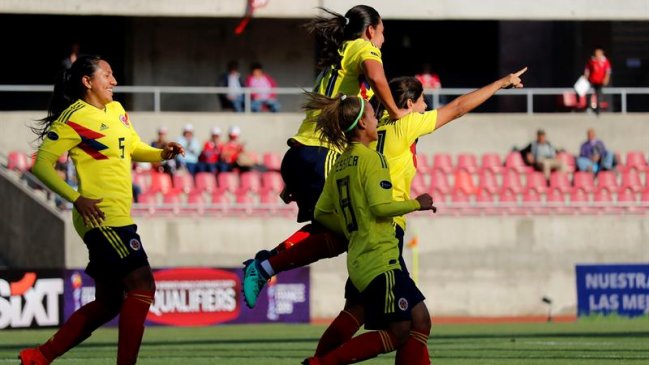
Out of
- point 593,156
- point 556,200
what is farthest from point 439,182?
point 593,156

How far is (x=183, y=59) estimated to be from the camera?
1209 inches

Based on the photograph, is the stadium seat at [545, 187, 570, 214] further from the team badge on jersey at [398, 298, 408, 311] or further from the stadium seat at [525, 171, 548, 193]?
the team badge on jersey at [398, 298, 408, 311]

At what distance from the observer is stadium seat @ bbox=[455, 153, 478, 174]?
27.4 m

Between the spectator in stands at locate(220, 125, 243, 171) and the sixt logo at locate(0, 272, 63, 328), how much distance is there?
5.33 m

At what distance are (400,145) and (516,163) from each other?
60.7ft

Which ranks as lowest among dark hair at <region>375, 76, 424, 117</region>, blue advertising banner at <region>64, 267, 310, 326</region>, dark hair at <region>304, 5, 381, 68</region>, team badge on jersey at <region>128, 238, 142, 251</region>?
blue advertising banner at <region>64, 267, 310, 326</region>

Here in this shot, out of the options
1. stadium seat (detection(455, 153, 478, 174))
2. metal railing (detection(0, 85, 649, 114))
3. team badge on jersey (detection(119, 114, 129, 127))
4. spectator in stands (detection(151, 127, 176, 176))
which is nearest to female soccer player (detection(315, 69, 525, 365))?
team badge on jersey (detection(119, 114, 129, 127))

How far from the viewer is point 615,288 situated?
2339 cm

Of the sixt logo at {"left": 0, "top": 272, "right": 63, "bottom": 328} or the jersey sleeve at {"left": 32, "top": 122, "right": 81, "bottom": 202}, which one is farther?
the sixt logo at {"left": 0, "top": 272, "right": 63, "bottom": 328}

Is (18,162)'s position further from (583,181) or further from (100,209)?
(100,209)

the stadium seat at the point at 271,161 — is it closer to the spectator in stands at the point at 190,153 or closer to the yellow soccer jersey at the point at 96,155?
the spectator in stands at the point at 190,153

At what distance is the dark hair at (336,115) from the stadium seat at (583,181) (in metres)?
18.4

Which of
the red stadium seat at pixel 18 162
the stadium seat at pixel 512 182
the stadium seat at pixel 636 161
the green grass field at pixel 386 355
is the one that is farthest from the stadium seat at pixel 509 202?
the red stadium seat at pixel 18 162

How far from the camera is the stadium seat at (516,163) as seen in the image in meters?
27.6
